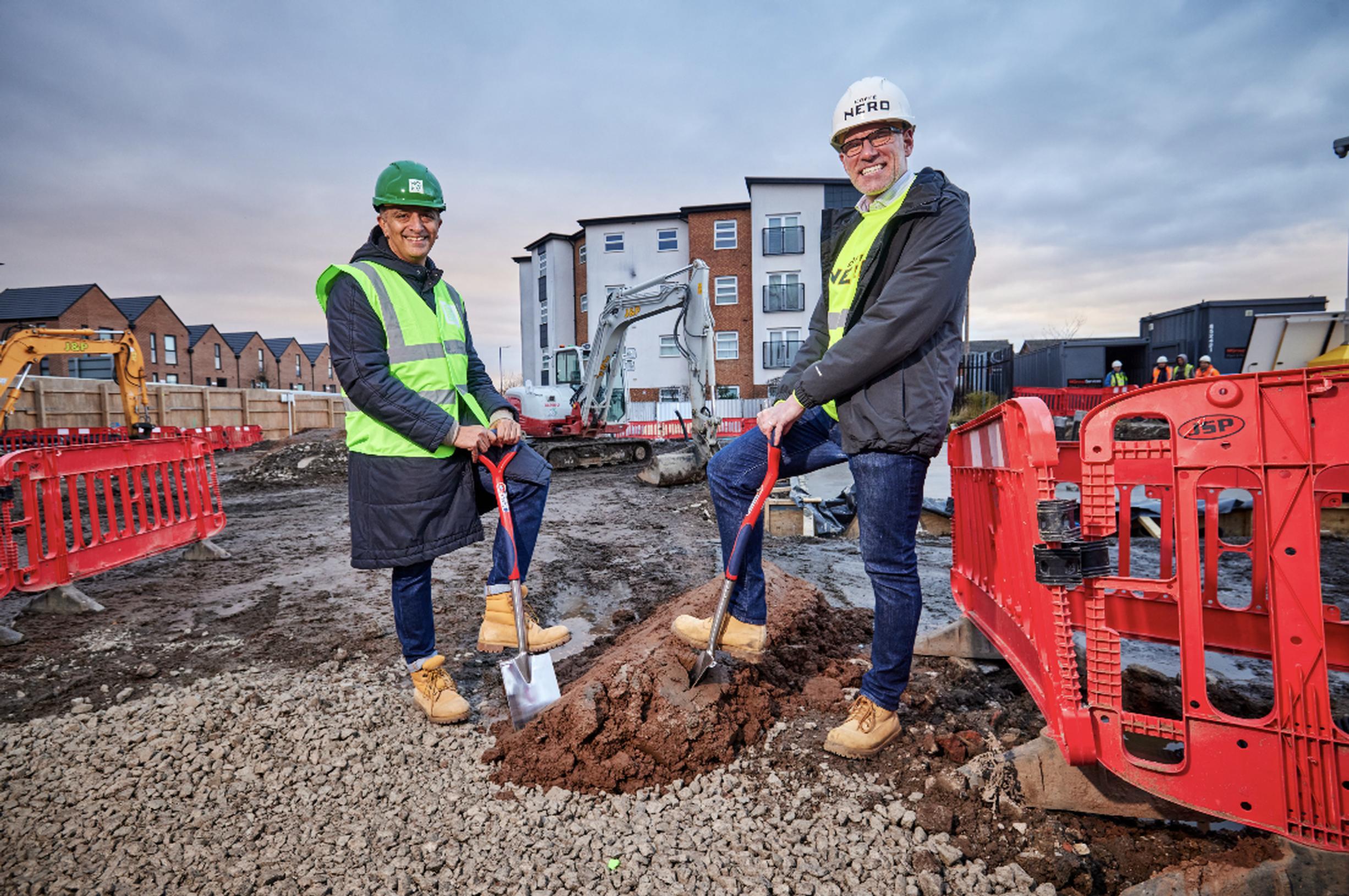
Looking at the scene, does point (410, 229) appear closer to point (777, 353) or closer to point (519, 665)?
point (519, 665)

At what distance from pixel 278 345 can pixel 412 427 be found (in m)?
62.7

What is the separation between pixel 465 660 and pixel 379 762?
3.73ft

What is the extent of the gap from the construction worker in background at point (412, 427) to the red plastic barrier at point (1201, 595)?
2.08 m

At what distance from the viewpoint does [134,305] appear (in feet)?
141

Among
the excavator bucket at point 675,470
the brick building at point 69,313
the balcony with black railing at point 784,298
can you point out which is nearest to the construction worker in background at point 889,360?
the excavator bucket at point 675,470

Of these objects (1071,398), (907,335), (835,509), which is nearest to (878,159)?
(907,335)

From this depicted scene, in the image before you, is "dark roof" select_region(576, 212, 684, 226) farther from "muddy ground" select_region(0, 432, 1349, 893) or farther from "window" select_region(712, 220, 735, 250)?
"muddy ground" select_region(0, 432, 1349, 893)

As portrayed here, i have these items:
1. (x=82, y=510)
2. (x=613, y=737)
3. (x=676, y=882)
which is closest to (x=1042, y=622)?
(x=676, y=882)

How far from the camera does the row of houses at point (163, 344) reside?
3750 centimetres

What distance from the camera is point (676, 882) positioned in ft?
6.50

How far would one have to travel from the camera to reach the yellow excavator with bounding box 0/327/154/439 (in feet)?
44.8

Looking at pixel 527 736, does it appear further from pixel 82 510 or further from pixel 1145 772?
pixel 82 510

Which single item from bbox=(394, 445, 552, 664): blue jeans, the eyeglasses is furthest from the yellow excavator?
the eyeglasses

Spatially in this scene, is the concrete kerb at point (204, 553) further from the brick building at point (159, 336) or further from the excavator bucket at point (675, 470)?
the brick building at point (159, 336)
